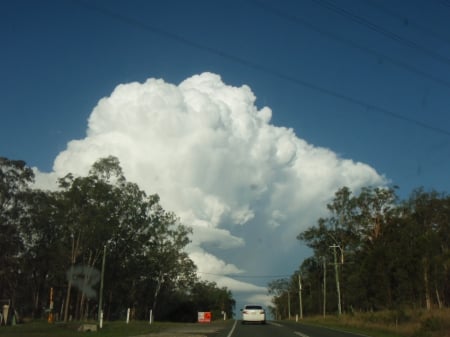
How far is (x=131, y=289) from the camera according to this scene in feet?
272

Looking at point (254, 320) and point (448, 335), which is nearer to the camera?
point (448, 335)

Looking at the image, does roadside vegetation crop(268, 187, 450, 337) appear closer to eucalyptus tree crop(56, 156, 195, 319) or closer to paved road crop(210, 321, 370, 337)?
paved road crop(210, 321, 370, 337)

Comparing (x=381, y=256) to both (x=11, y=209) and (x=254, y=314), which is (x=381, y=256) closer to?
(x=254, y=314)

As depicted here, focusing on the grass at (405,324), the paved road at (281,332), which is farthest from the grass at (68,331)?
the grass at (405,324)

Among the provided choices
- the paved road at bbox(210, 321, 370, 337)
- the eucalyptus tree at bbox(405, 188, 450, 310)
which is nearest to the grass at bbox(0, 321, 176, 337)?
the paved road at bbox(210, 321, 370, 337)

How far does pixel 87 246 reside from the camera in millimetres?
70438

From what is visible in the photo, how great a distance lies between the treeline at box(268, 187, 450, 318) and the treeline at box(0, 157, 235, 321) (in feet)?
80.1

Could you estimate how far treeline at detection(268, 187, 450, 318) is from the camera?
171 ft

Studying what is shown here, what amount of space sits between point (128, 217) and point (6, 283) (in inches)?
844

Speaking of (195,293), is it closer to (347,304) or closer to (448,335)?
(347,304)

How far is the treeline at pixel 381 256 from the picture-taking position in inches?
2055

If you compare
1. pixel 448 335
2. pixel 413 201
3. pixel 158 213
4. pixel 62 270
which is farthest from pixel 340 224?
pixel 448 335

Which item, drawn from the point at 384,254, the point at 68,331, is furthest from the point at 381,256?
→ the point at 68,331

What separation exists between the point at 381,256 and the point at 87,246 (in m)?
37.4
